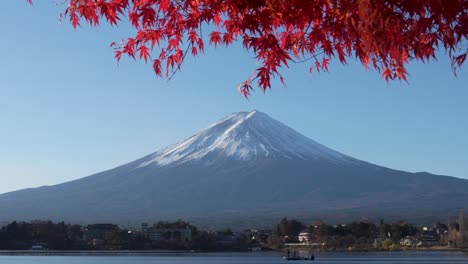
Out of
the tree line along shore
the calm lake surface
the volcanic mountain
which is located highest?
the volcanic mountain

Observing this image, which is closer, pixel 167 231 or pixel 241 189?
pixel 167 231

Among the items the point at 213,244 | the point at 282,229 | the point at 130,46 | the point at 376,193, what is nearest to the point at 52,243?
the point at 213,244

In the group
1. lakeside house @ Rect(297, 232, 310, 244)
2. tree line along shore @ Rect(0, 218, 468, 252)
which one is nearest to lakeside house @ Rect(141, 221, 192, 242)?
tree line along shore @ Rect(0, 218, 468, 252)

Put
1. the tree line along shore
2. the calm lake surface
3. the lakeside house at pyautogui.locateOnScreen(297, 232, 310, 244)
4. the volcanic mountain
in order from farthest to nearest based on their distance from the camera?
the volcanic mountain < the lakeside house at pyautogui.locateOnScreen(297, 232, 310, 244) < the tree line along shore < the calm lake surface

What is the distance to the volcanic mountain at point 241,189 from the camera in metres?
86.4

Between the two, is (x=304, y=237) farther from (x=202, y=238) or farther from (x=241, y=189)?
(x=241, y=189)

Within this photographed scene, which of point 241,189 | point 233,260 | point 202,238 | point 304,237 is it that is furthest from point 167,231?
point 241,189

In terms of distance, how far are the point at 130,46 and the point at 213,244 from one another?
57.2 m

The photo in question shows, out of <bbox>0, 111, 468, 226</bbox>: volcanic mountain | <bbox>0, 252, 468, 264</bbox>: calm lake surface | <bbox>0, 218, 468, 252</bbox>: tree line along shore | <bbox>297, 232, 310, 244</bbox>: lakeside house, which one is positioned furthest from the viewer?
<bbox>0, 111, 468, 226</bbox>: volcanic mountain

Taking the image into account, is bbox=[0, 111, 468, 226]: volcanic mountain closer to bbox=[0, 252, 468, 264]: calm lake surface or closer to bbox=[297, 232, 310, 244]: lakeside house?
bbox=[297, 232, 310, 244]: lakeside house

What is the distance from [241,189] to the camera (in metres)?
100

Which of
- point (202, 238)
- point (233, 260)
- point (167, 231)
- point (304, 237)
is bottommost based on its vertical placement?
point (233, 260)

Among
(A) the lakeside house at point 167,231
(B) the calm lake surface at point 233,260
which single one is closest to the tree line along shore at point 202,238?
(A) the lakeside house at point 167,231

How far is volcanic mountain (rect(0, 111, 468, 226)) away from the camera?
8644 cm
